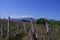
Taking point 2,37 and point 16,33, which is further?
point 16,33

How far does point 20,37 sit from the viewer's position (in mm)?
11305

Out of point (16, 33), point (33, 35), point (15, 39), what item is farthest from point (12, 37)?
point (33, 35)

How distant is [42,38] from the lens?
829 cm

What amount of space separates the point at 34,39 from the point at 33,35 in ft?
0.52

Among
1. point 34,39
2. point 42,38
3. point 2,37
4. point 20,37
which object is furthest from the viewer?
point 20,37

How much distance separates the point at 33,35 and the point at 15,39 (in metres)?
4.92

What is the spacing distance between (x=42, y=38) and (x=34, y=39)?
2501 mm

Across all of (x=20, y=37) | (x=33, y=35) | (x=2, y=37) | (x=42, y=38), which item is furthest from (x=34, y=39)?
(x=20, y=37)

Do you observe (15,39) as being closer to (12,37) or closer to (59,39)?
(12,37)

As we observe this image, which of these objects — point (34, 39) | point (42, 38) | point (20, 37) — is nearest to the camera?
point (34, 39)

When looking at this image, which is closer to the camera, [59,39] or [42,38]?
[42,38]

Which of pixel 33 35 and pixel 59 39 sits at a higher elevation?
pixel 33 35

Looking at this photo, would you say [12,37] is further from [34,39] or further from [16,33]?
[34,39]

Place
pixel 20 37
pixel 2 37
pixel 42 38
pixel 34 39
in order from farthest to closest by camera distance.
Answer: pixel 20 37 < pixel 2 37 < pixel 42 38 < pixel 34 39
